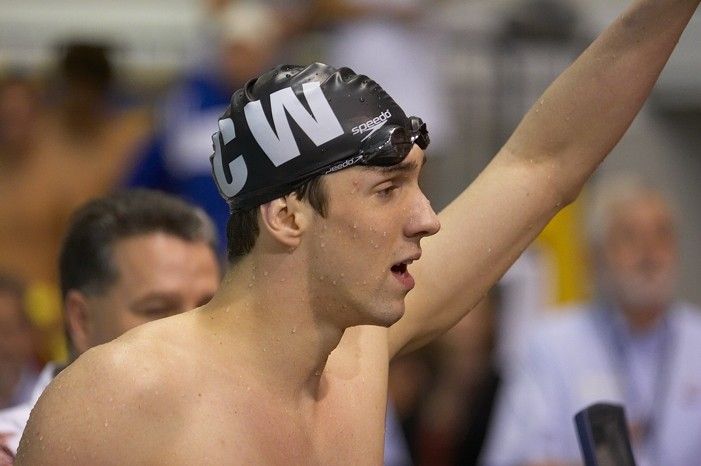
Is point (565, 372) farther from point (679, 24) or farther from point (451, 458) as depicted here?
point (679, 24)

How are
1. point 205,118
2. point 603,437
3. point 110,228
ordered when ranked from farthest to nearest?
1. point 205,118
2. point 110,228
3. point 603,437

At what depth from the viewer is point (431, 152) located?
848 centimetres

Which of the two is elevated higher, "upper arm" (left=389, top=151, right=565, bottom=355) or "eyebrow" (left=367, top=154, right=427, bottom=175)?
"eyebrow" (left=367, top=154, right=427, bottom=175)

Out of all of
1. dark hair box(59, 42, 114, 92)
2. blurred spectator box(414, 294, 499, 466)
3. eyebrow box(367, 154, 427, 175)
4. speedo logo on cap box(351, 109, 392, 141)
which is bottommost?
blurred spectator box(414, 294, 499, 466)

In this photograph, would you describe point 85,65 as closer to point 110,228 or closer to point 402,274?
point 110,228

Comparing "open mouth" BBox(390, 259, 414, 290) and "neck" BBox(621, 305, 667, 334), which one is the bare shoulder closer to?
"open mouth" BBox(390, 259, 414, 290)

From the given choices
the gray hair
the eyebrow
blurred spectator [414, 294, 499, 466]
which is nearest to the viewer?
the eyebrow

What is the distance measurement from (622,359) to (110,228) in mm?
2864

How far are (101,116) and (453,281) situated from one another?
15.2 ft

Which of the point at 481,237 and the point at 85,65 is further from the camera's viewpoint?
the point at 85,65

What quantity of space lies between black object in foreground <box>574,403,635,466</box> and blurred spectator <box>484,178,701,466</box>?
2486 millimetres

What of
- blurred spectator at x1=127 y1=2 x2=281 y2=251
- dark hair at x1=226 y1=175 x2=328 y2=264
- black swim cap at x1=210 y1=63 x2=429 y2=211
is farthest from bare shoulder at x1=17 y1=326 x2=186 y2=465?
blurred spectator at x1=127 y1=2 x2=281 y2=251

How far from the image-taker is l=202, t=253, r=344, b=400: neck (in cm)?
326

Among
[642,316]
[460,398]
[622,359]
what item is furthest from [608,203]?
[460,398]
